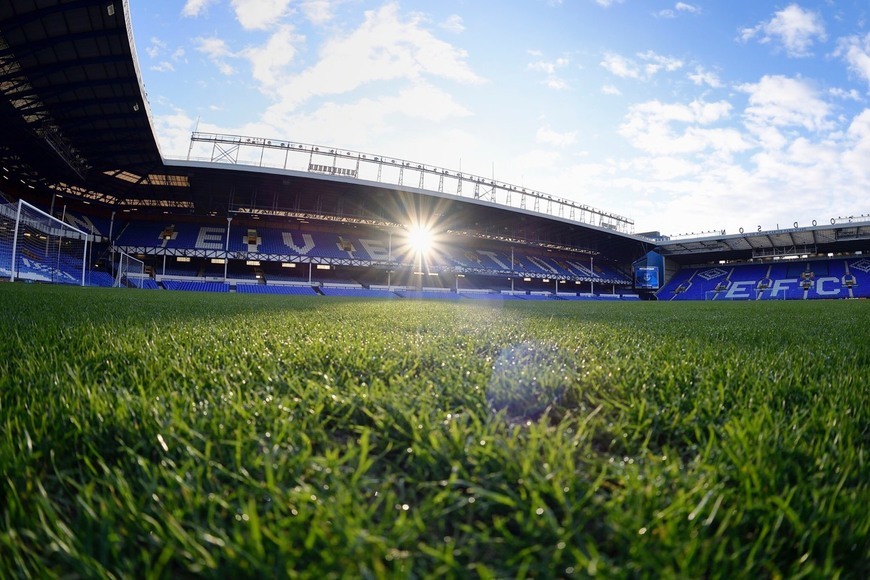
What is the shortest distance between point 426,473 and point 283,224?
3448 centimetres

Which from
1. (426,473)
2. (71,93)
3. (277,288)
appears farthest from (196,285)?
(426,473)

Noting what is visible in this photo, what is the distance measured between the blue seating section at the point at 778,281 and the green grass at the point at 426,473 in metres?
42.3

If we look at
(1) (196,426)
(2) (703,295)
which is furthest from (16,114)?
(2) (703,295)

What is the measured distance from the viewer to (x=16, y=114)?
616 inches

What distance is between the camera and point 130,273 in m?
26.0

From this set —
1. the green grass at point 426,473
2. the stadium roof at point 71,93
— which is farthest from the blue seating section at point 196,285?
the green grass at point 426,473

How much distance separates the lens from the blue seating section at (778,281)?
3269cm

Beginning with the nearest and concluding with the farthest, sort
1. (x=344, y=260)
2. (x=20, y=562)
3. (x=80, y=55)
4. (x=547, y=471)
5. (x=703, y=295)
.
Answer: (x=20, y=562) < (x=547, y=471) < (x=80, y=55) < (x=344, y=260) < (x=703, y=295)

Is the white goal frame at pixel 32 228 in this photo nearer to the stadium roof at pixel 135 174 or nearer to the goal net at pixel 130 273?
the stadium roof at pixel 135 174

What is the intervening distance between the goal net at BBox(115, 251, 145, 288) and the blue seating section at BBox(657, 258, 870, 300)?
1754 inches

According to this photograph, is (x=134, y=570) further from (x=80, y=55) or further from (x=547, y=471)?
(x=80, y=55)

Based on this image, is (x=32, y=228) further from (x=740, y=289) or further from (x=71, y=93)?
(x=740, y=289)

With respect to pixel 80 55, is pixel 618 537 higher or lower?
lower

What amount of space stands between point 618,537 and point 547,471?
6.9 inches
